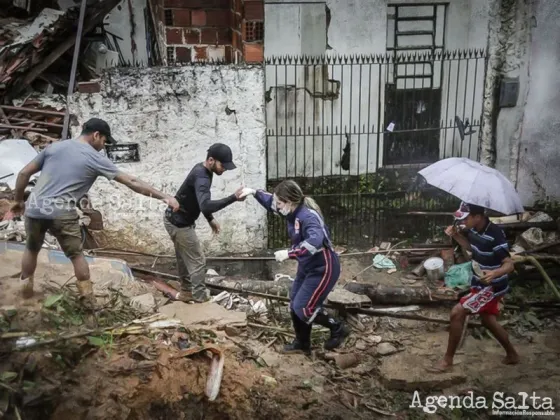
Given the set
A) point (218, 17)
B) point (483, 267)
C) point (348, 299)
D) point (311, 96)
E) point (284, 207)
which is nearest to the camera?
point (483, 267)

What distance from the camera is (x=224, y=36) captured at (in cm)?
846

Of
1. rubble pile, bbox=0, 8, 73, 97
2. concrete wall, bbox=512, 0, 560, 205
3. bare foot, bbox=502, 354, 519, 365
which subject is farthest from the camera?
concrete wall, bbox=512, 0, 560, 205

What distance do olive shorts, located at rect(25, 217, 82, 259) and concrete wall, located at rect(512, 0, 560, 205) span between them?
695 cm

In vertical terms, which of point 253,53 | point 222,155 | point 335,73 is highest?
point 253,53

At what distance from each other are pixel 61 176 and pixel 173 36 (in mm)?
3722

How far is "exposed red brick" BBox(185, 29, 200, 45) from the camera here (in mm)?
8305

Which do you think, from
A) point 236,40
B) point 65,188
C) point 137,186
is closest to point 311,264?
point 137,186

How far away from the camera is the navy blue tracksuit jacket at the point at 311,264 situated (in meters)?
5.10

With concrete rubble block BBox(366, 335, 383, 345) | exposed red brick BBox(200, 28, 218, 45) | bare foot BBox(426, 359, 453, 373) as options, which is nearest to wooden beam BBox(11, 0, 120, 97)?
exposed red brick BBox(200, 28, 218, 45)

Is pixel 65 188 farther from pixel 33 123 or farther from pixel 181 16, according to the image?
pixel 181 16

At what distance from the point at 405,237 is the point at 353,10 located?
13.5ft

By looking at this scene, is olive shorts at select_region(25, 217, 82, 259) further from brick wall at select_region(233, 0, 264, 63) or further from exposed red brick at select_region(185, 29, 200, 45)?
exposed red brick at select_region(185, 29, 200, 45)

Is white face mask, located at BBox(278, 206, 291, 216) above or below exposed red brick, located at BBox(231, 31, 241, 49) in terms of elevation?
below

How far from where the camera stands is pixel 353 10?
401 inches
